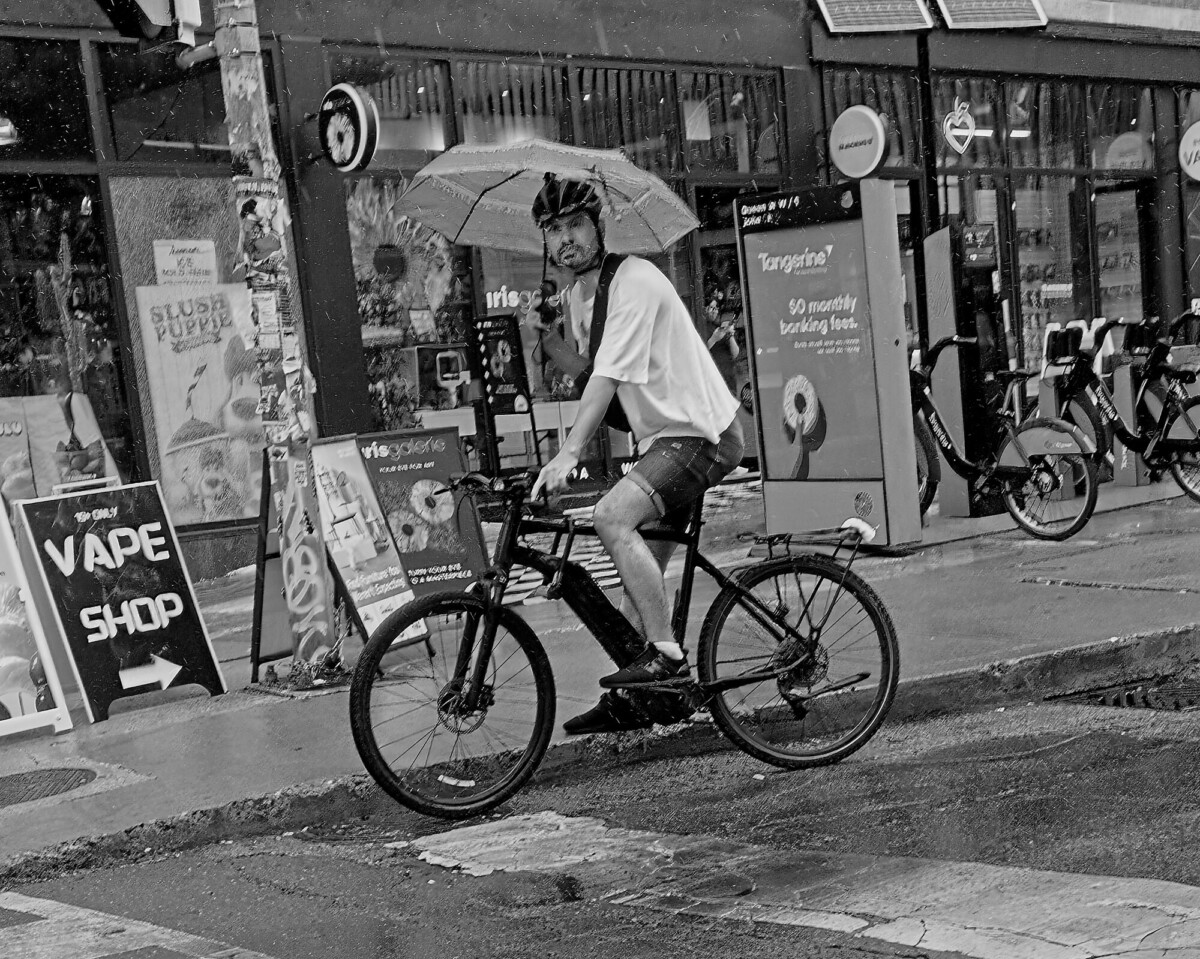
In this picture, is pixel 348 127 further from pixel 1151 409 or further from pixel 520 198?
pixel 1151 409

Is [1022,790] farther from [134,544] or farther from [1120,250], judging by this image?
[1120,250]

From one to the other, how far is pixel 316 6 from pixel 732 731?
335 inches

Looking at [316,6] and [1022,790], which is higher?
[316,6]

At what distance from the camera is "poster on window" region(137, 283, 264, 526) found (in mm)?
11570

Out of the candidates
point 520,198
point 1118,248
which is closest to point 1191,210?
point 1118,248

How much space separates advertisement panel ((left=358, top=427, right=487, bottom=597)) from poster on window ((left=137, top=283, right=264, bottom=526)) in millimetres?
3853

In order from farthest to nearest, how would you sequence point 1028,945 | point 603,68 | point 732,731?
point 603,68 → point 732,731 → point 1028,945

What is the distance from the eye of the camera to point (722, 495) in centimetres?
1481

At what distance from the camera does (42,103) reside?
11094mm

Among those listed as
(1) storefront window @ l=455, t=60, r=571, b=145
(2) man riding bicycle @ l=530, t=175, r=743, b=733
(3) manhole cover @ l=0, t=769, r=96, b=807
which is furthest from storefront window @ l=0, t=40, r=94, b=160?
(2) man riding bicycle @ l=530, t=175, r=743, b=733

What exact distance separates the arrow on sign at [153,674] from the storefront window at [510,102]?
7069 mm

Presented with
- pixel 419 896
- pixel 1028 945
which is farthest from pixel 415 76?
pixel 1028 945

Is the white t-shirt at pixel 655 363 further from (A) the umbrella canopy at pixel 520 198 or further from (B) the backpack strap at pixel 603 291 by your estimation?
(A) the umbrella canopy at pixel 520 198

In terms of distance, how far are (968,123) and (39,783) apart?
526 inches
